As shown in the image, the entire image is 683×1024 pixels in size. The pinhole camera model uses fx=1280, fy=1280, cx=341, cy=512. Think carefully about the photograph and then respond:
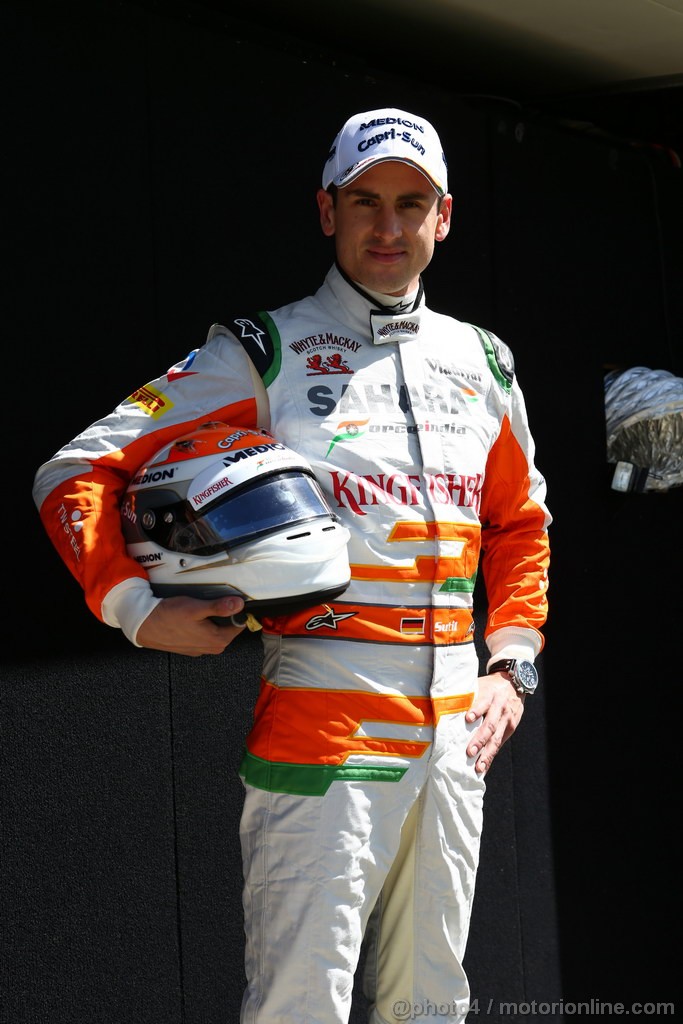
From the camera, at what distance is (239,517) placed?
6.42ft

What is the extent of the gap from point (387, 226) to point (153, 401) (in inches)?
19.8

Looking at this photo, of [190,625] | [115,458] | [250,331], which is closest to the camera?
[190,625]

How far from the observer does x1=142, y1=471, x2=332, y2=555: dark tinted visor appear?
76.7 inches

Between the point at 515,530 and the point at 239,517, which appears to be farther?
the point at 515,530

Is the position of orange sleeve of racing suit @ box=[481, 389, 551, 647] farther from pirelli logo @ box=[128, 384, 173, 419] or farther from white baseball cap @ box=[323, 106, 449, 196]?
pirelli logo @ box=[128, 384, 173, 419]

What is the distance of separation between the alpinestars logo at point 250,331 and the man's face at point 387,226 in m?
0.21

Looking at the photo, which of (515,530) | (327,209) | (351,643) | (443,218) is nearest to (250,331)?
(327,209)

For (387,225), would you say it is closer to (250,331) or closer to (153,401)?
(250,331)

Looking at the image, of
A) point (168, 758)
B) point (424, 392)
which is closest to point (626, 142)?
point (424, 392)

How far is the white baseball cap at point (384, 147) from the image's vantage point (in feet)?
7.18

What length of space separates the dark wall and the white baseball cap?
1.82 ft

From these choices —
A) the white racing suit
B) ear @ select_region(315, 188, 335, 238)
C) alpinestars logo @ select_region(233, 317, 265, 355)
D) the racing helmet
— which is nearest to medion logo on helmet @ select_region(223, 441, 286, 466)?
the racing helmet

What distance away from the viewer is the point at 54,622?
2.47m

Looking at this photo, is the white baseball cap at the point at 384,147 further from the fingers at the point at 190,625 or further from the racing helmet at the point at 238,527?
the fingers at the point at 190,625
